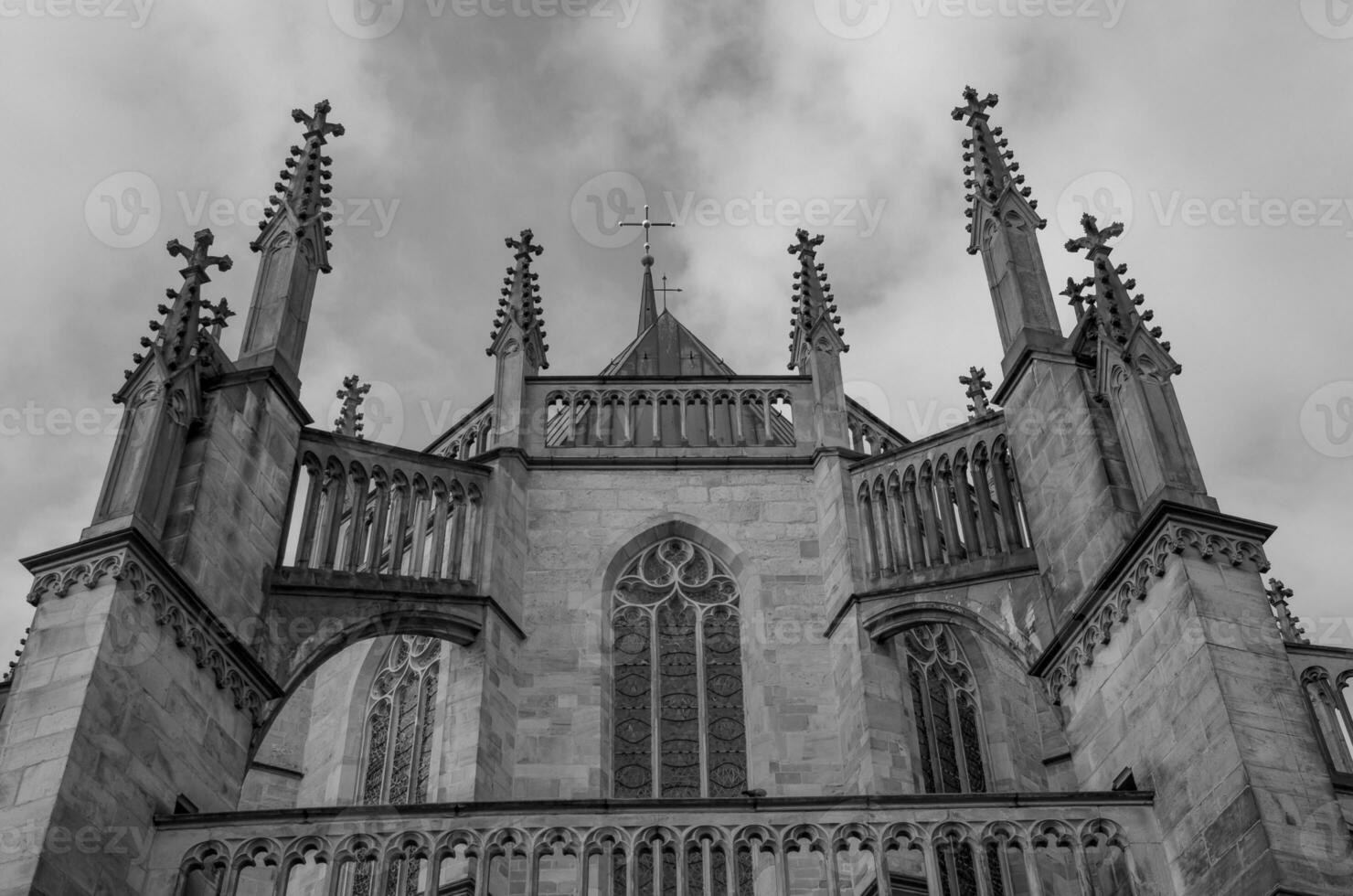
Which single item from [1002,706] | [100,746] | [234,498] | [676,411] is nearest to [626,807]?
[100,746]

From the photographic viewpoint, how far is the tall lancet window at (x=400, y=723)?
18.9 meters

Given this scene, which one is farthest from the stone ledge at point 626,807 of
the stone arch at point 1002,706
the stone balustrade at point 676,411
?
the stone balustrade at point 676,411

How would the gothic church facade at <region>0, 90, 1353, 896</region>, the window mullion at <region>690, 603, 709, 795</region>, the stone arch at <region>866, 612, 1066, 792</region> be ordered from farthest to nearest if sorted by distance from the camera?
the window mullion at <region>690, 603, 709, 795</region>
the stone arch at <region>866, 612, 1066, 792</region>
the gothic church facade at <region>0, 90, 1353, 896</region>

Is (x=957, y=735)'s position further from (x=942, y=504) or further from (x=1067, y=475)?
(x=1067, y=475)

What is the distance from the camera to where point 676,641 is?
1948 centimetres

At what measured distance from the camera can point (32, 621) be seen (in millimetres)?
14250

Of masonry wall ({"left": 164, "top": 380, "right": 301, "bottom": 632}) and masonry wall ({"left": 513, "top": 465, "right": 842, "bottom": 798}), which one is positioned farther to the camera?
masonry wall ({"left": 513, "top": 465, "right": 842, "bottom": 798})

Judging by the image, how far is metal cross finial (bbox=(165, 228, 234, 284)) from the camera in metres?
17.3

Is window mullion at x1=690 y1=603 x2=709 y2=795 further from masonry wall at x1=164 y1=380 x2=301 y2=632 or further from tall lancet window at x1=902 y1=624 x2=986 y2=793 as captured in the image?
masonry wall at x1=164 y1=380 x2=301 y2=632

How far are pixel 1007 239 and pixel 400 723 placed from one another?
9.10 m

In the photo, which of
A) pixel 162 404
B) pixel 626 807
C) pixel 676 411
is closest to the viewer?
pixel 626 807

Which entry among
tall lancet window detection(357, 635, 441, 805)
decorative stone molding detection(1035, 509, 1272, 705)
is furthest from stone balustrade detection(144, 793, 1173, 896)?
tall lancet window detection(357, 635, 441, 805)

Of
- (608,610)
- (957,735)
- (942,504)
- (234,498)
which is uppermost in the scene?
(942,504)

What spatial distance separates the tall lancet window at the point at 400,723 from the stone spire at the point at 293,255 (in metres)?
3.76
